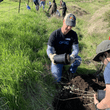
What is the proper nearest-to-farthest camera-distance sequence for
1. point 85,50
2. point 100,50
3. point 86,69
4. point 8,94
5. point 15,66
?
point 8,94 < point 100,50 < point 15,66 < point 86,69 < point 85,50

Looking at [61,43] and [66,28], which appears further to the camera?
[61,43]

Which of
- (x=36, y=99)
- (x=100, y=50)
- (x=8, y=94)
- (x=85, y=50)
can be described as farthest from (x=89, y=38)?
(x=8, y=94)

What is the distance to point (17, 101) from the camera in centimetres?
120

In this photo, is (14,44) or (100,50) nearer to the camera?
(100,50)

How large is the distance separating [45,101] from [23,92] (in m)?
0.48

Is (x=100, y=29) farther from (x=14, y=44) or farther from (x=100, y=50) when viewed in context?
(x=14, y=44)

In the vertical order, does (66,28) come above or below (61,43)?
above

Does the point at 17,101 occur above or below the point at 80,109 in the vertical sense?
above

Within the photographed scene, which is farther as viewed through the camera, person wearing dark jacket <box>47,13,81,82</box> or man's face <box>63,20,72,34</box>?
person wearing dark jacket <box>47,13,81,82</box>

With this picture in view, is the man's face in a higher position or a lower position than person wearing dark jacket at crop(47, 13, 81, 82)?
higher

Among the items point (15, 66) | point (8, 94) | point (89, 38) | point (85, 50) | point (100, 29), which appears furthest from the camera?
point (100, 29)

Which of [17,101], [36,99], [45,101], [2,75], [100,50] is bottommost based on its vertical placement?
[45,101]

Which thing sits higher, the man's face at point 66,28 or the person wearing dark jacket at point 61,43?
the man's face at point 66,28

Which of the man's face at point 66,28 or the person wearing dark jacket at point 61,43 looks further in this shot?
the person wearing dark jacket at point 61,43
